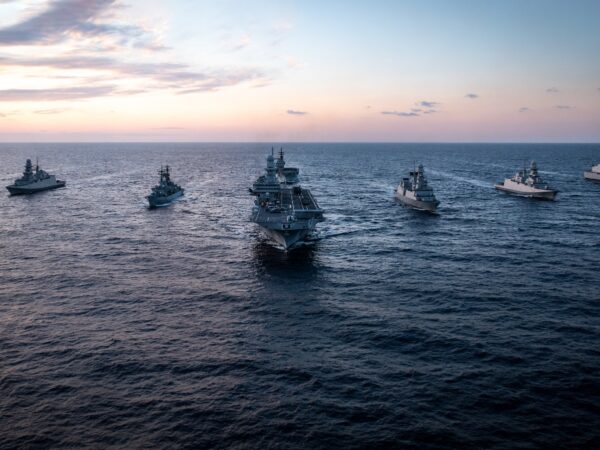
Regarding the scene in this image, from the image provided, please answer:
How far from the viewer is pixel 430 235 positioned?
92.8m

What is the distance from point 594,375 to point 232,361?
29734mm

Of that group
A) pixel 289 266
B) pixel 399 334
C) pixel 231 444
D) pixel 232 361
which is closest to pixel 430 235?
pixel 289 266

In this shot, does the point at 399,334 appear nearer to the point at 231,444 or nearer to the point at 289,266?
the point at 231,444

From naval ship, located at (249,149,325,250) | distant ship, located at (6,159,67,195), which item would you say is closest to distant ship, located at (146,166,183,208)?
naval ship, located at (249,149,325,250)

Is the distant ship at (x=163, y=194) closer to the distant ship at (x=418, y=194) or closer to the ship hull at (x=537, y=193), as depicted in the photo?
the distant ship at (x=418, y=194)

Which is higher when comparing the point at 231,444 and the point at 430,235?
the point at 430,235

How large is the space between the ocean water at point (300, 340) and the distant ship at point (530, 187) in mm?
48206

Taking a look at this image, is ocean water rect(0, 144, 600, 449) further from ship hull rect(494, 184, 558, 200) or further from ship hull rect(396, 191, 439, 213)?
ship hull rect(494, 184, 558, 200)

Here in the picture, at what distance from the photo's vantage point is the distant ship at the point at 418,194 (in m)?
118

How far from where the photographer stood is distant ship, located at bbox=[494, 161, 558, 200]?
136m

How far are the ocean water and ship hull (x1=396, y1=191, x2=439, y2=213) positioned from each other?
77.4 feet

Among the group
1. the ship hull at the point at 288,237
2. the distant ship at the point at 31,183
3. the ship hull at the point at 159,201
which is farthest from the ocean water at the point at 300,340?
the distant ship at the point at 31,183

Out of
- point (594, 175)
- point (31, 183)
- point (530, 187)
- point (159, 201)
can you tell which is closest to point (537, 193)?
point (530, 187)

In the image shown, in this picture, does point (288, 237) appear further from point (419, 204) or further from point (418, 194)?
point (418, 194)
